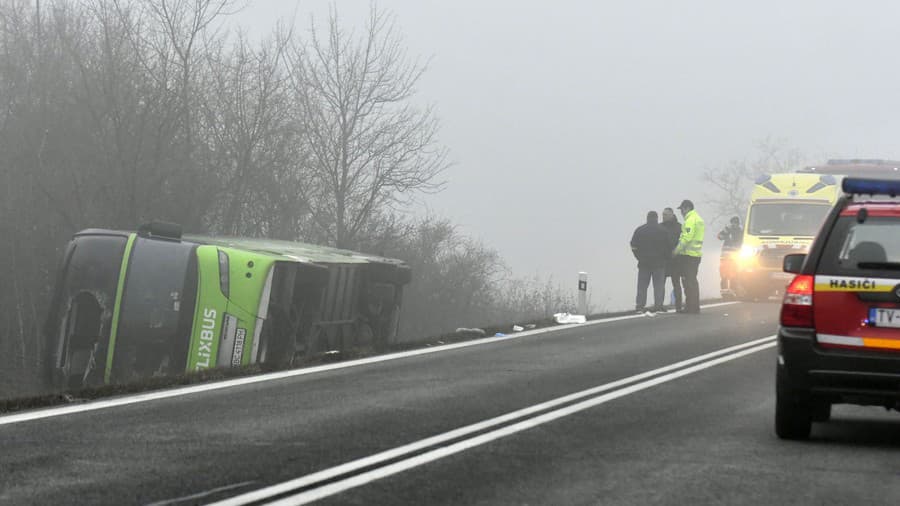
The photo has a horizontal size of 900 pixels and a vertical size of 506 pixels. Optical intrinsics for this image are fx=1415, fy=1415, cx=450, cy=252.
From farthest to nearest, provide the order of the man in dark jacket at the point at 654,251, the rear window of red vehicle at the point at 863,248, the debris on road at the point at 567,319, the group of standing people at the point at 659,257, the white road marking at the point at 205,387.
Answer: the man in dark jacket at the point at 654,251
the group of standing people at the point at 659,257
the debris on road at the point at 567,319
the white road marking at the point at 205,387
the rear window of red vehicle at the point at 863,248

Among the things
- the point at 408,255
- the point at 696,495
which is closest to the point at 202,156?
the point at 408,255

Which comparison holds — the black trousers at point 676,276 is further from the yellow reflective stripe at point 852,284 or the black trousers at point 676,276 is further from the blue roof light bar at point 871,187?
the yellow reflective stripe at point 852,284

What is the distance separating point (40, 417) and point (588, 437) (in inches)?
142

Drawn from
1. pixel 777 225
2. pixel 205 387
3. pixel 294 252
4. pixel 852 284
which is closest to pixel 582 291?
pixel 777 225

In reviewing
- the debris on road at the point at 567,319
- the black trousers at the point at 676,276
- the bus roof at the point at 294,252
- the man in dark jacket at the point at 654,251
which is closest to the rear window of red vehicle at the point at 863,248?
the bus roof at the point at 294,252

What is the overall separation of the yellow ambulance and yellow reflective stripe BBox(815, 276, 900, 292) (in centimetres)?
2171

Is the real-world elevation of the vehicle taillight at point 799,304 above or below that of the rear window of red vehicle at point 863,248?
below

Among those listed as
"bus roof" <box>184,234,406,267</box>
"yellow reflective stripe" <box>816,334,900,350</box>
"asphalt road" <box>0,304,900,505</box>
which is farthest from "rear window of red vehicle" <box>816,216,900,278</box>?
"bus roof" <box>184,234,406,267</box>

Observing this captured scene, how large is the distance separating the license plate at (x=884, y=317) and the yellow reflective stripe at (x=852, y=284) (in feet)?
0.41

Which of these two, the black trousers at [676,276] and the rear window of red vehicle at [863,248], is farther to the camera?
the black trousers at [676,276]

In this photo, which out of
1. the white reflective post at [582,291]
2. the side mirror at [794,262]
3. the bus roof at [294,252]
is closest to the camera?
the side mirror at [794,262]

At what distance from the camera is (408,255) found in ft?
146

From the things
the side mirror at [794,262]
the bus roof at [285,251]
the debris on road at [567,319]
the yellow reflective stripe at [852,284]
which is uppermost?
the side mirror at [794,262]

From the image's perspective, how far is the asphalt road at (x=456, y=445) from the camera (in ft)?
22.3
